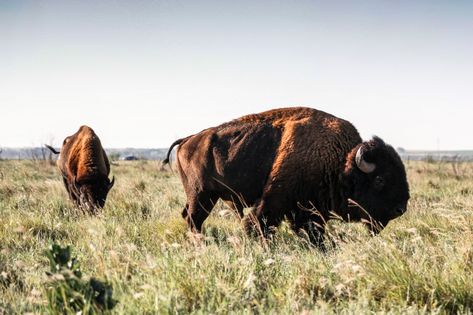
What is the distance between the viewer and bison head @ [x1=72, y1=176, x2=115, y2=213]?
8.04 meters

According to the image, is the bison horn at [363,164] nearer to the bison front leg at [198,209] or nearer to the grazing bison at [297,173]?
the grazing bison at [297,173]

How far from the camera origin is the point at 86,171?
848 centimetres

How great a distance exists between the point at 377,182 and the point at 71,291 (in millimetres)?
3984

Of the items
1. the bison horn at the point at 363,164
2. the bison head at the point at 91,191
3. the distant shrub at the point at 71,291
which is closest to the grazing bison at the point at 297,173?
the bison horn at the point at 363,164

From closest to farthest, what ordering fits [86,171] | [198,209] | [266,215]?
[266,215], [198,209], [86,171]

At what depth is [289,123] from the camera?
592 cm

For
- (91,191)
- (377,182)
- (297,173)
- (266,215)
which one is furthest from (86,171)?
(377,182)

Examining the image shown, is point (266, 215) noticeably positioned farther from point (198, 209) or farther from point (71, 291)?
point (71, 291)

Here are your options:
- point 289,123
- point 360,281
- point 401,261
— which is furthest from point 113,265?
point 289,123

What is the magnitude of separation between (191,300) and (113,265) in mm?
970

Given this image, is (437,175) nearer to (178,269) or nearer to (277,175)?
(277,175)

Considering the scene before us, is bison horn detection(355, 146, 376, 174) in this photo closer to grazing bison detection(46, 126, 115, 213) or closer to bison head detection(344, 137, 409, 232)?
bison head detection(344, 137, 409, 232)

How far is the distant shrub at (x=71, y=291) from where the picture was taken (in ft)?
8.05

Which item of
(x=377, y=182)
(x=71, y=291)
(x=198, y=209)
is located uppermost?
(x=377, y=182)
